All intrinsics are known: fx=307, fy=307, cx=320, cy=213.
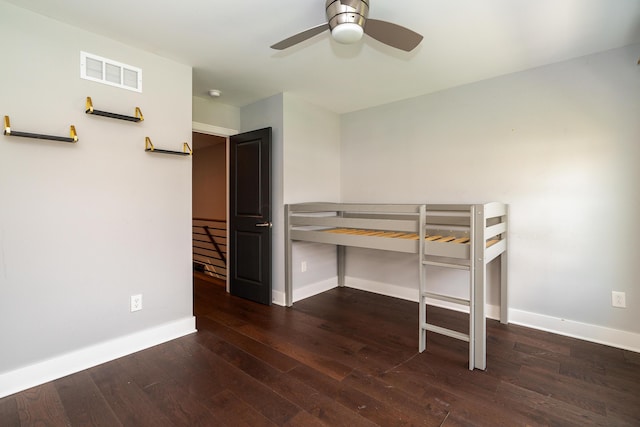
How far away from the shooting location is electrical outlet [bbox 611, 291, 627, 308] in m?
2.29

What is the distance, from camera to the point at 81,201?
2.03m

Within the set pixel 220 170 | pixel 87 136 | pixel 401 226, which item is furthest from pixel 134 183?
pixel 220 170

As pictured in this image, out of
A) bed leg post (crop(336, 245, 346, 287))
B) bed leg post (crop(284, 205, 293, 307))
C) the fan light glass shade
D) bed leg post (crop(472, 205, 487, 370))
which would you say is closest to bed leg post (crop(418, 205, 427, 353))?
bed leg post (crop(472, 205, 487, 370))

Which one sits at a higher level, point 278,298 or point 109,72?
point 109,72

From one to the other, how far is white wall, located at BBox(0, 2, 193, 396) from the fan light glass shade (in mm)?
1539

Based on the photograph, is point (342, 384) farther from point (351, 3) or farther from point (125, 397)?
point (351, 3)

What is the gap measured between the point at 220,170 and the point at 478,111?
12.6 feet

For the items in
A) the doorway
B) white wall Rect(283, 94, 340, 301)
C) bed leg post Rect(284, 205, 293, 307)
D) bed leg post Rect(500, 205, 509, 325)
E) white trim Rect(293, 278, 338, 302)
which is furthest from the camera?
the doorway

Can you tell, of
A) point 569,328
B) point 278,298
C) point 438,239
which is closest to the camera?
point 438,239

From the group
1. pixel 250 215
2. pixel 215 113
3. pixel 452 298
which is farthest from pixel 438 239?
pixel 215 113

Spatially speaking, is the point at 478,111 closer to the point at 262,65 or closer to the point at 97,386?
the point at 262,65

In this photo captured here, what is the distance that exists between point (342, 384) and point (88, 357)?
66.6 inches

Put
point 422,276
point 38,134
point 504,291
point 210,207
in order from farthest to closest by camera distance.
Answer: point 210,207
point 504,291
point 422,276
point 38,134

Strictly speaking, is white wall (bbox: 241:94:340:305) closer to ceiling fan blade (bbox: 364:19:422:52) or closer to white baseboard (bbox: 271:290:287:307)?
white baseboard (bbox: 271:290:287:307)
